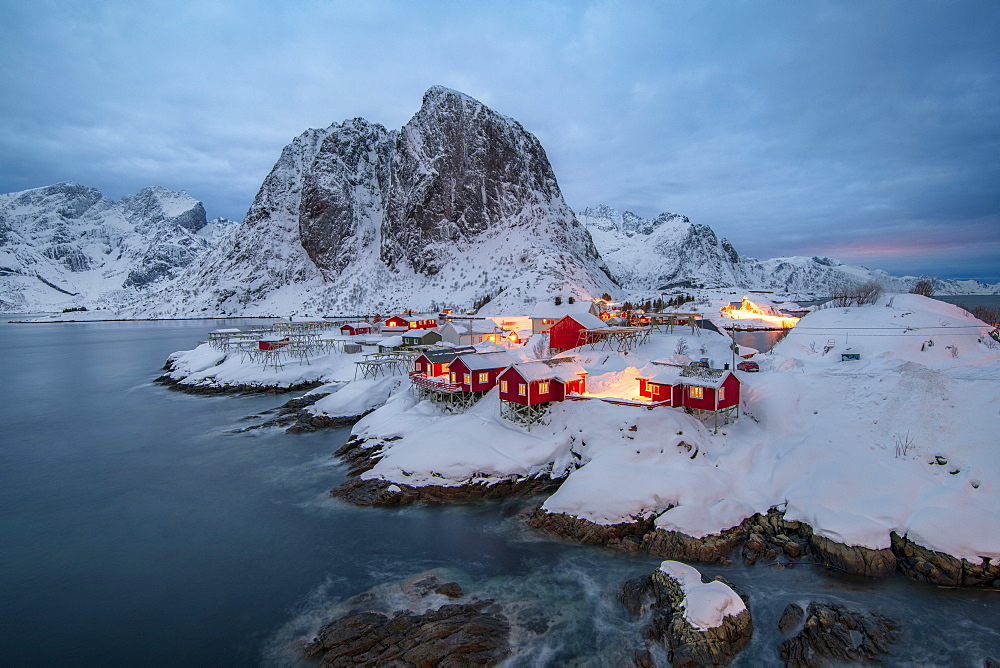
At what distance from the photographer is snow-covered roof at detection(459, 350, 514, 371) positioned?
106ft

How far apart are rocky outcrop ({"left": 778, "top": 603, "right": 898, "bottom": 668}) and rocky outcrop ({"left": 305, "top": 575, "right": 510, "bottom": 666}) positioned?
7.93 m

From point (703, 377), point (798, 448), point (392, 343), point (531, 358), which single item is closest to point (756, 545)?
point (798, 448)

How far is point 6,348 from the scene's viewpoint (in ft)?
310

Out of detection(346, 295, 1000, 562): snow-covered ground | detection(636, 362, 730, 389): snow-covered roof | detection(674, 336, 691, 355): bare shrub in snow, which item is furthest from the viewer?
detection(674, 336, 691, 355): bare shrub in snow

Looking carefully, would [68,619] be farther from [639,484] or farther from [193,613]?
[639,484]

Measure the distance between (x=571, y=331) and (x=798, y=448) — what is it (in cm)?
2400

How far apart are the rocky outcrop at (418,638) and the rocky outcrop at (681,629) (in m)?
4.22

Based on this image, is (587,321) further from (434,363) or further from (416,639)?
(416,639)

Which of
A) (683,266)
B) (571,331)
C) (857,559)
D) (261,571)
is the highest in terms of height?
A: (683,266)

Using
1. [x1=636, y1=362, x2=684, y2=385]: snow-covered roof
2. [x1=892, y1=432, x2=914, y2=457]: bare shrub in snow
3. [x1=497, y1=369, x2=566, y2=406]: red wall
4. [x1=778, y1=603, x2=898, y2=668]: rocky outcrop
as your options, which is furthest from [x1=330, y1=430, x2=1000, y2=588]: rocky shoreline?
[x1=636, y1=362, x2=684, y2=385]: snow-covered roof

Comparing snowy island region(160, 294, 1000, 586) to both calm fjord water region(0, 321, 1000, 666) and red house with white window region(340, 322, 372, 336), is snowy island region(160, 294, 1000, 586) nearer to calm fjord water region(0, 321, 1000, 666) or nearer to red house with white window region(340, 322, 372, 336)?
calm fjord water region(0, 321, 1000, 666)

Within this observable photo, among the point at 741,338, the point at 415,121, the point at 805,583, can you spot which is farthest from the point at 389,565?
the point at 415,121

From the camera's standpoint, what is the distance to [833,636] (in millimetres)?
13086

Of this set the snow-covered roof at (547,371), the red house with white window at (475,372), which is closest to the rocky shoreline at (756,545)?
the snow-covered roof at (547,371)
